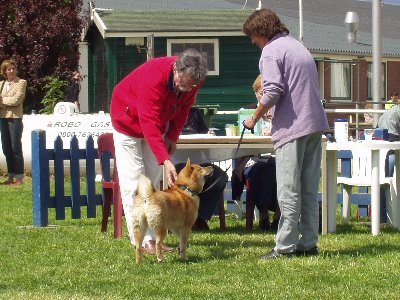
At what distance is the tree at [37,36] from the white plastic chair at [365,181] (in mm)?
14815

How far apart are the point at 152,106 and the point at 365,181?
3023 mm

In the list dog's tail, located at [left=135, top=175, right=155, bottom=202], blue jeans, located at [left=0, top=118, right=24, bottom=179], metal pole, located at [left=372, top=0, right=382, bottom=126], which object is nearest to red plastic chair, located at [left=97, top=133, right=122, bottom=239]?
dog's tail, located at [left=135, top=175, right=155, bottom=202]

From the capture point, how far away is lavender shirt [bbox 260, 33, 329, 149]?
832cm

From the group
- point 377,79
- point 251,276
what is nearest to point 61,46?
point 377,79

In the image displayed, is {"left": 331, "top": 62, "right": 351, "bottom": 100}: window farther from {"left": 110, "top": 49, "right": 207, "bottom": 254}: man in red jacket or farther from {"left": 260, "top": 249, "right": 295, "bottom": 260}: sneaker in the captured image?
{"left": 260, "top": 249, "right": 295, "bottom": 260}: sneaker

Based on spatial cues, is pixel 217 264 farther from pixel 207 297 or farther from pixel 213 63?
pixel 213 63

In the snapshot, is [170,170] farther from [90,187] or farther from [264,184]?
[90,187]

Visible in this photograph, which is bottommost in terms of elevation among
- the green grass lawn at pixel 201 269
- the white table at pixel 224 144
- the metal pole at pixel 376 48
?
the green grass lawn at pixel 201 269

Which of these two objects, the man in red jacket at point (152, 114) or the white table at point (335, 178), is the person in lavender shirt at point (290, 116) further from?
the white table at point (335, 178)

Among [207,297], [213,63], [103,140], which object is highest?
[213,63]

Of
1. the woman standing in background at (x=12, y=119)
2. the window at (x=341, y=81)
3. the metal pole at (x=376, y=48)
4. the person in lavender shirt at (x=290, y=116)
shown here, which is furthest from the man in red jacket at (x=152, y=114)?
the window at (x=341, y=81)

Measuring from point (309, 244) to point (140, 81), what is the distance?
182 centimetres

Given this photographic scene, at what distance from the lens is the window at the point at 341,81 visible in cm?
3672

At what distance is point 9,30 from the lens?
25.5m
